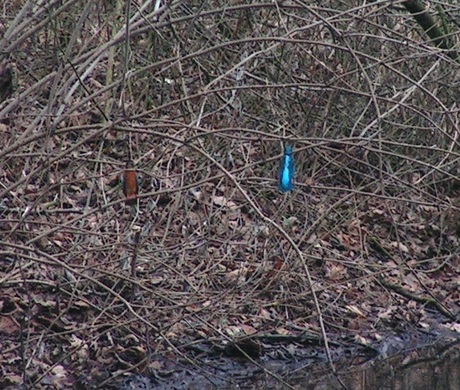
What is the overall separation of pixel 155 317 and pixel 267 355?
3.90ft

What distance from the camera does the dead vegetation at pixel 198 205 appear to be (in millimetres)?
6535

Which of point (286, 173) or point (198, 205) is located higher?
point (286, 173)

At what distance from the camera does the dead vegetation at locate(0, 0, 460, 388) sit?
654 cm

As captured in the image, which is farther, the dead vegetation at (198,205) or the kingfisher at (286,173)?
the dead vegetation at (198,205)

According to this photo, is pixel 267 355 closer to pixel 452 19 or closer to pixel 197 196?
pixel 197 196

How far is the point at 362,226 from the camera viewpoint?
34.8 feet

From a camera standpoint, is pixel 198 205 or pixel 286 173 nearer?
pixel 286 173

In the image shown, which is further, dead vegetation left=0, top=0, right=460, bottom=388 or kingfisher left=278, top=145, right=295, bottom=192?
dead vegetation left=0, top=0, right=460, bottom=388

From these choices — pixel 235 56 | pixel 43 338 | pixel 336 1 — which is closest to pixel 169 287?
pixel 43 338

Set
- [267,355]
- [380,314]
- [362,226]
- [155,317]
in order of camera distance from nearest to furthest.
Answer: [155,317], [267,355], [380,314], [362,226]

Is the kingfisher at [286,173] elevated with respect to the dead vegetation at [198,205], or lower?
elevated

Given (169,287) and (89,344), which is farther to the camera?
(169,287)

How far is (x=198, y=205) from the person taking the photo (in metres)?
9.14

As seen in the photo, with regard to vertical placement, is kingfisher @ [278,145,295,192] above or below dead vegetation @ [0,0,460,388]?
above
